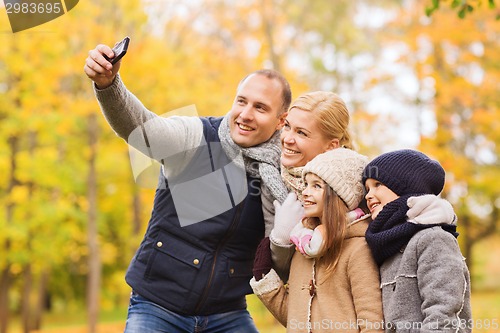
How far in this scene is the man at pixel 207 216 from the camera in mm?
3328

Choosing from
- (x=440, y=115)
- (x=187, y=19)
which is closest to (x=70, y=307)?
(x=187, y=19)

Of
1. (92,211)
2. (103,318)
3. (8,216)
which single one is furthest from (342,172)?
(103,318)

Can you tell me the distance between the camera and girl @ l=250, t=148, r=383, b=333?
2811 millimetres

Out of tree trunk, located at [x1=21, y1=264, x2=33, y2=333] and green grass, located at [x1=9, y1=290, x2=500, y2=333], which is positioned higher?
tree trunk, located at [x1=21, y1=264, x2=33, y2=333]

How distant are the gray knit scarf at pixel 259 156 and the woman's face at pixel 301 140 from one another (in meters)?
0.11

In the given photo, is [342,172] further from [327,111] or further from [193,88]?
[193,88]

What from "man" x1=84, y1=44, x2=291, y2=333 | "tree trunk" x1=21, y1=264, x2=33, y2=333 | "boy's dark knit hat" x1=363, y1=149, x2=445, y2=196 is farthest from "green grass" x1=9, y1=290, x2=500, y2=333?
"boy's dark knit hat" x1=363, y1=149, x2=445, y2=196

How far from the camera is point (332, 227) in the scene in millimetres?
2891

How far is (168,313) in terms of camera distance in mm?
3334

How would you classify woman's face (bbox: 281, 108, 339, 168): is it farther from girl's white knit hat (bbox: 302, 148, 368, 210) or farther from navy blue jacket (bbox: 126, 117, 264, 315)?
navy blue jacket (bbox: 126, 117, 264, 315)

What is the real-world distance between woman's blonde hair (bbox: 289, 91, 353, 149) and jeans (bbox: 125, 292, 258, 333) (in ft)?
3.82

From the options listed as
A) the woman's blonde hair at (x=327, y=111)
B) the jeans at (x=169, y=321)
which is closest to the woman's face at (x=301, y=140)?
the woman's blonde hair at (x=327, y=111)

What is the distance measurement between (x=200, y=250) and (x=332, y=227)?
0.81 metres

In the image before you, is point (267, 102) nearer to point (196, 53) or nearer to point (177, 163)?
point (177, 163)
